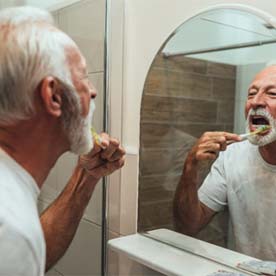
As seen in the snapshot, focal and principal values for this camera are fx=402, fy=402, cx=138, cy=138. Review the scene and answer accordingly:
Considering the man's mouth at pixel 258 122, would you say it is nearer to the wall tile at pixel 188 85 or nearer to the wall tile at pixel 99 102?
the wall tile at pixel 188 85

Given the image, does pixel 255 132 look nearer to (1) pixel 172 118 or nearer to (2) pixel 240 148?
(2) pixel 240 148

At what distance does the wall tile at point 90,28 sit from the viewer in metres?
1.33

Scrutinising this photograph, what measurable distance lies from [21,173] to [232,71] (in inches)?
23.3

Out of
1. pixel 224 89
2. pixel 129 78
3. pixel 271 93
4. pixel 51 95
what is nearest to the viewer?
pixel 51 95

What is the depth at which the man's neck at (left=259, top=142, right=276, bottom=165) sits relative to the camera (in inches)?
37.4

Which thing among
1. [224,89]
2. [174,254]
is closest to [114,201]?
[174,254]

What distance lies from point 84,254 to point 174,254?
469 millimetres

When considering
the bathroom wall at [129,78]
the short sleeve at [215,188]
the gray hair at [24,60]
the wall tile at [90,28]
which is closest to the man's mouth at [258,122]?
the short sleeve at [215,188]

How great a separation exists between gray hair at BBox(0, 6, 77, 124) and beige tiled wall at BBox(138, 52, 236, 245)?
48 centimetres

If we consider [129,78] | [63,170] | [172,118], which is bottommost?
[63,170]

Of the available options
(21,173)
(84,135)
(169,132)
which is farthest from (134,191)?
(21,173)

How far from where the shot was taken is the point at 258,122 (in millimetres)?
957

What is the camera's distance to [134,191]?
129 cm

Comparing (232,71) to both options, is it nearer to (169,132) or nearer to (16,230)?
(169,132)
